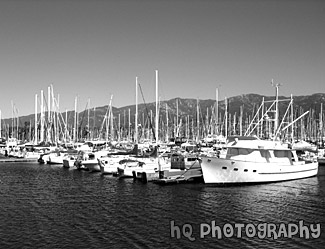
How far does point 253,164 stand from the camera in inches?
2009

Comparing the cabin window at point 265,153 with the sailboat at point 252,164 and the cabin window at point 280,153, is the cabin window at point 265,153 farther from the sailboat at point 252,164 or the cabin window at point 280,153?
the cabin window at point 280,153

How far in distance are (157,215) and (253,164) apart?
69.7 feet

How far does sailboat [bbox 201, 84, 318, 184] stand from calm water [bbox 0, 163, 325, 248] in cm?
162

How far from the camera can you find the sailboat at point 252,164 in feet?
164

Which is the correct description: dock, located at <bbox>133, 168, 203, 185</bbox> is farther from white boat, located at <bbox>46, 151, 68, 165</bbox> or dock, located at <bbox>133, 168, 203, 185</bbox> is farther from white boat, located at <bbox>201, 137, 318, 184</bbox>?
white boat, located at <bbox>46, 151, 68, 165</bbox>

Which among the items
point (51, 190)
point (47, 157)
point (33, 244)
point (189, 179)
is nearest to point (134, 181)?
point (189, 179)

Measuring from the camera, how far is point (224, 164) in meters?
49.7

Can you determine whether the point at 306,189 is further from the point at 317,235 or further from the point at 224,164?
the point at 317,235

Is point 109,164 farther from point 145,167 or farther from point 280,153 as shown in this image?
point 280,153

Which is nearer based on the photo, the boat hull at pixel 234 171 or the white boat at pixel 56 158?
the boat hull at pixel 234 171

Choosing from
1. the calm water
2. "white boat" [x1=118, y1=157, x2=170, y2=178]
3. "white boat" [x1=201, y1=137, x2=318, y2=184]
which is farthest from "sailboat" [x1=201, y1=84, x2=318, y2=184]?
"white boat" [x1=118, y1=157, x2=170, y2=178]

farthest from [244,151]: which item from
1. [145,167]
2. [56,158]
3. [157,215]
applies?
[56,158]

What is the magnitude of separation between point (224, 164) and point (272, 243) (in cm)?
2456

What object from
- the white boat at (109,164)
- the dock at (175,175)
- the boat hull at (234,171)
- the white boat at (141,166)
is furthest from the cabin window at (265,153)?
the white boat at (109,164)
